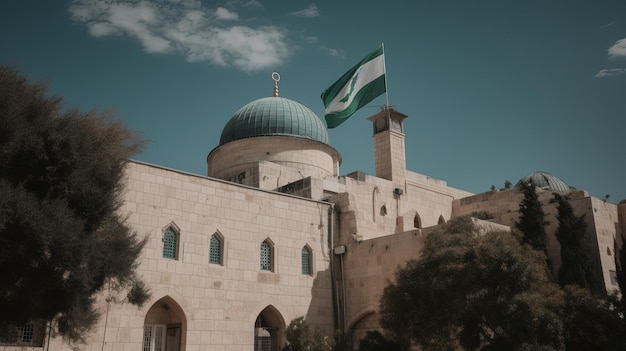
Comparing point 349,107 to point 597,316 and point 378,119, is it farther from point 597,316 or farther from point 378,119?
point 597,316

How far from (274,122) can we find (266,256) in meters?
6.72

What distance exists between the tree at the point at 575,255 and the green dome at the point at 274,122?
30.6 feet

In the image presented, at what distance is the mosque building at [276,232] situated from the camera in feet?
45.2

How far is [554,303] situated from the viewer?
11305 mm

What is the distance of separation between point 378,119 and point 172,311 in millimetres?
10358

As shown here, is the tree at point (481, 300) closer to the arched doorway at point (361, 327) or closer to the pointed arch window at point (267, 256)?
the arched doorway at point (361, 327)

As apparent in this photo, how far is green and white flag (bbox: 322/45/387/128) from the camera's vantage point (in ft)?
69.1

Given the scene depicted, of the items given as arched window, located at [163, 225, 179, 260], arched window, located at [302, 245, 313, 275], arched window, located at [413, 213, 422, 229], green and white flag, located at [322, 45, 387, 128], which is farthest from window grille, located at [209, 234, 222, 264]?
arched window, located at [413, 213, 422, 229]

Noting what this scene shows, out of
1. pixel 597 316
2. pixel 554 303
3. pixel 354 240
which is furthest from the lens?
pixel 354 240

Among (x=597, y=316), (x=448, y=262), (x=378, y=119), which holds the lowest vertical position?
(x=597, y=316)

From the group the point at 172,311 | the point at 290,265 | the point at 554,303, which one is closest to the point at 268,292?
the point at 290,265

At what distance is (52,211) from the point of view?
8.95 meters

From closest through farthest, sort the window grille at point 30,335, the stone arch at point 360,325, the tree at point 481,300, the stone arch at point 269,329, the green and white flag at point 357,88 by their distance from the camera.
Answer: the tree at point 481,300 → the window grille at point 30,335 → the stone arch at point 269,329 → the stone arch at point 360,325 → the green and white flag at point 357,88

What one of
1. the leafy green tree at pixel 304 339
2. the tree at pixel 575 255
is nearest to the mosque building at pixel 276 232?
the leafy green tree at pixel 304 339
